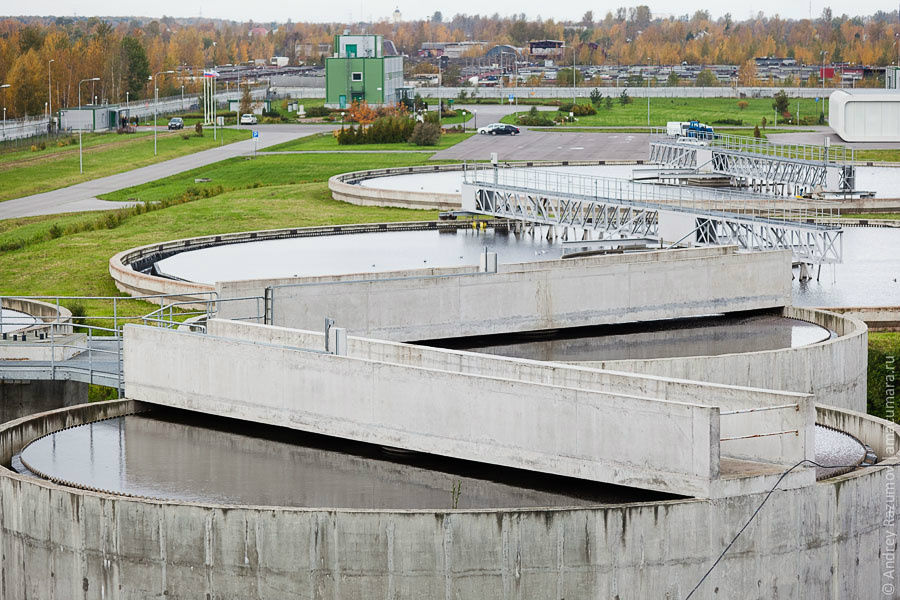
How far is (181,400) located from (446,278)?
6.22 meters

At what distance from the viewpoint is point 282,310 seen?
2558cm

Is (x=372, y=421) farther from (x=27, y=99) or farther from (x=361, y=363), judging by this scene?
(x=27, y=99)

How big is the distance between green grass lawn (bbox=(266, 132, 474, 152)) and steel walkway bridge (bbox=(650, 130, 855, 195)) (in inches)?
708

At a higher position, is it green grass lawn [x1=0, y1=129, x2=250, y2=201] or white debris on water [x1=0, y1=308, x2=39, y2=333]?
green grass lawn [x1=0, y1=129, x2=250, y2=201]

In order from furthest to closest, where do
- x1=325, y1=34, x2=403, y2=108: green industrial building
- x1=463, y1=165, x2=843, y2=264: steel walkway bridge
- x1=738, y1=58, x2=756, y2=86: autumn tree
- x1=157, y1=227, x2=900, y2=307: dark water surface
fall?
1. x1=738, y1=58, x2=756, y2=86: autumn tree
2. x1=325, y1=34, x2=403, y2=108: green industrial building
3. x1=463, y1=165, x2=843, y2=264: steel walkway bridge
4. x1=157, y1=227, x2=900, y2=307: dark water surface

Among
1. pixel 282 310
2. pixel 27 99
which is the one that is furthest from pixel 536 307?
pixel 27 99

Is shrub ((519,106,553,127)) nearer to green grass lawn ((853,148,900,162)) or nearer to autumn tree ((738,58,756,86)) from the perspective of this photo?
green grass lawn ((853,148,900,162))

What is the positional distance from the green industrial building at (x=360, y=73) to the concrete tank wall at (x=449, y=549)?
315 feet

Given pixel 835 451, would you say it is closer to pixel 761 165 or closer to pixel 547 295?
pixel 547 295

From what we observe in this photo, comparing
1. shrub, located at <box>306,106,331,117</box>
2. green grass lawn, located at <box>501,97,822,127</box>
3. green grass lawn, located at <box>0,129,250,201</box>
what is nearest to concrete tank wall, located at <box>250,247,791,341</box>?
green grass lawn, located at <box>0,129,250,201</box>

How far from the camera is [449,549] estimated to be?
1706 centimetres

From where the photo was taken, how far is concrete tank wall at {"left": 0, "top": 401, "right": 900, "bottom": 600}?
17109mm

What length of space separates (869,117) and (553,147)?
17376 millimetres

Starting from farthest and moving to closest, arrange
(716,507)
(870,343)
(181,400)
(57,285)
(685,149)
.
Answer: (685,149), (57,285), (870,343), (181,400), (716,507)
